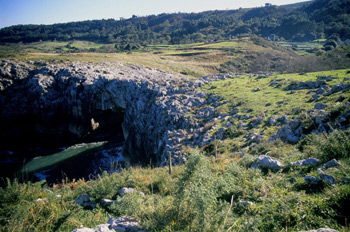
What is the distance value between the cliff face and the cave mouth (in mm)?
194

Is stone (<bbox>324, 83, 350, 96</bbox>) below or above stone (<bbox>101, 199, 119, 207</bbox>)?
above

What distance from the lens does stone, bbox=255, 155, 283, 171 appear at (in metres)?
6.87

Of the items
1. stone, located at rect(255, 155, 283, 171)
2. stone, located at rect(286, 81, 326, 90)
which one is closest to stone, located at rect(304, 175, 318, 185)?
stone, located at rect(255, 155, 283, 171)

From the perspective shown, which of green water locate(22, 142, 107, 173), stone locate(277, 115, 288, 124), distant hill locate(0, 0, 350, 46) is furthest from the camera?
distant hill locate(0, 0, 350, 46)

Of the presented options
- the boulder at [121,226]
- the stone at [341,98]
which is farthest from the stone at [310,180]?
the stone at [341,98]

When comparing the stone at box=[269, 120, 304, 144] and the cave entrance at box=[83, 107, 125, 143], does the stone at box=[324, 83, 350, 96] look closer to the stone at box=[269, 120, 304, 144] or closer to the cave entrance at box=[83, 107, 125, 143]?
the stone at box=[269, 120, 304, 144]

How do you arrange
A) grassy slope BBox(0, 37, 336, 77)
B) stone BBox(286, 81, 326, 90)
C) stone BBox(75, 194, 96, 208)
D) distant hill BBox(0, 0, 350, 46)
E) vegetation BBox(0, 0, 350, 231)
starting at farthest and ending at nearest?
distant hill BBox(0, 0, 350, 46) < grassy slope BBox(0, 37, 336, 77) < stone BBox(286, 81, 326, 90) < stone BBox(75, 194, 96, 208) < vegetation BBox(0, 0, 350, 231)

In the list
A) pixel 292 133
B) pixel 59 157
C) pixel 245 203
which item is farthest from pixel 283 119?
pixel 59 157

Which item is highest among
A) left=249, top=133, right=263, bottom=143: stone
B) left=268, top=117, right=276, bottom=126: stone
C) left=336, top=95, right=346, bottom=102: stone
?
left=336, top=95, right=346, bottom=102: stone

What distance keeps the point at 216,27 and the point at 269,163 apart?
6001 inches

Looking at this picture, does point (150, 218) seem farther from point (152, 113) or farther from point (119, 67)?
point (119, 67)

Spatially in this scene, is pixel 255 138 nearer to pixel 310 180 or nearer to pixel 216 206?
pixel 310 180

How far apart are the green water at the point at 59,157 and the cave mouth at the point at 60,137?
0.23 m

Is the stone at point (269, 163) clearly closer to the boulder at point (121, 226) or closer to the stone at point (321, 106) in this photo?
Result: the boulder at point (121, 226)
